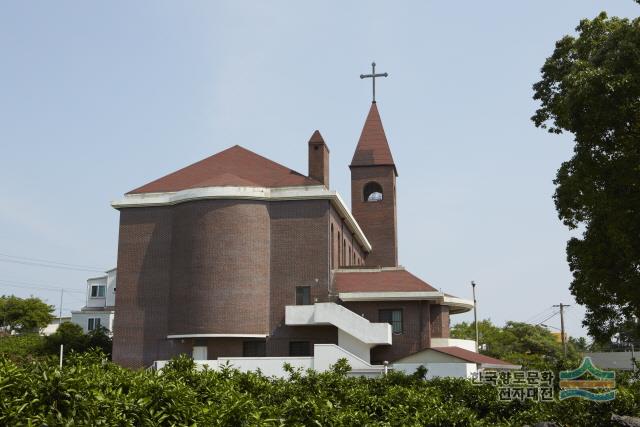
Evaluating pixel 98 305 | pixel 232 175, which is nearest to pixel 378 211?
pixel 232 175

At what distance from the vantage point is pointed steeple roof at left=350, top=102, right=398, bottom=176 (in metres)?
48.6

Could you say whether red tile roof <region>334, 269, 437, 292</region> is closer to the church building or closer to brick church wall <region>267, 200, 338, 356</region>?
the church building

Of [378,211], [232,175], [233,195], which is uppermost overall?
[378,211]

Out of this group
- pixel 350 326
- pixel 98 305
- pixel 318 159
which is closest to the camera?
pixel 350 326

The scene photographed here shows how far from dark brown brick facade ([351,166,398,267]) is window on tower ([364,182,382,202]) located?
29 cm

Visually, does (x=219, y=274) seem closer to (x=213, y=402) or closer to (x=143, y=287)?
(x=143, y=287)

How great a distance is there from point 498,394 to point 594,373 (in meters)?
2.23

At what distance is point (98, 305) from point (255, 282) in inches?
1146

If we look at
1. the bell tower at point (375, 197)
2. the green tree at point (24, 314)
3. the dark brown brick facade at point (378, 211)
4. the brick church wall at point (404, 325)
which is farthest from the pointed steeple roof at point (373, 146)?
the green tree at point (24, 314)

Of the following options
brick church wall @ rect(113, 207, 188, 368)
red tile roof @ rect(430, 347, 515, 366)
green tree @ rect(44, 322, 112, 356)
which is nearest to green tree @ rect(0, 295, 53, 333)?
green tree @ rect(44, 322, 112, 356)

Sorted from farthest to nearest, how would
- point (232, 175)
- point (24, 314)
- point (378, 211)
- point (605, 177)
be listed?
point (24, 314) < point (378, 211) < point (232, 175) < point (605, 177)

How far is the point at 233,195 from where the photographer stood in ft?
115

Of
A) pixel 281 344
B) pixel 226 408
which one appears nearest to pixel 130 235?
pixel 281 344

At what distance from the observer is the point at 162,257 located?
36875 mm
